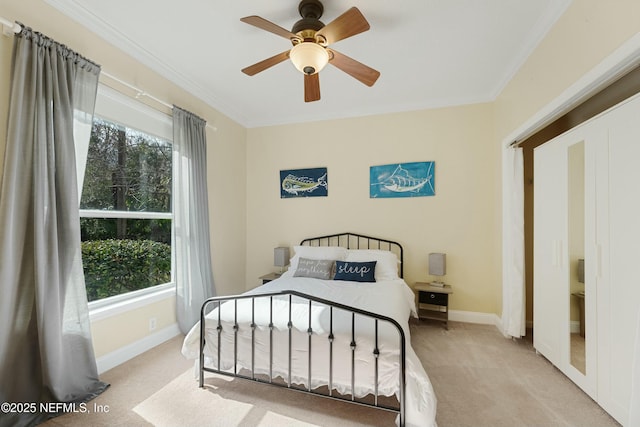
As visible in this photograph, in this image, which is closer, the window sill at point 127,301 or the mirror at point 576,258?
the mirror at point 576,258

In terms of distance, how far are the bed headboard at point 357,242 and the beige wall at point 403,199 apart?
83 mm

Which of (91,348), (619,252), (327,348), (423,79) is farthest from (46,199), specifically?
(619,252)

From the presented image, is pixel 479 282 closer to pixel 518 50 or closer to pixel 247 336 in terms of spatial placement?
pixel 518 50

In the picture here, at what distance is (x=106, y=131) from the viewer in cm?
237

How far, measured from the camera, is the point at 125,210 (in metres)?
2.55

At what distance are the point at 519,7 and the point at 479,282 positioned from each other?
111 inches

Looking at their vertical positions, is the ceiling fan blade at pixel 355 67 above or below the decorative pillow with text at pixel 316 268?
above

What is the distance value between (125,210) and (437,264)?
A: 347 centimetres

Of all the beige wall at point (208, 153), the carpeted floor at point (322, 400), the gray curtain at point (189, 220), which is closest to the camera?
the carpeted floor at point (322, 400)

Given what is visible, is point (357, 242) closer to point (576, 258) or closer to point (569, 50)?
point (576, 258)

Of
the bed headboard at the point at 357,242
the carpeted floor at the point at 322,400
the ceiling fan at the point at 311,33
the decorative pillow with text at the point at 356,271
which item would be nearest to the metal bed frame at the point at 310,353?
the carpeted floor at the point at 322,400

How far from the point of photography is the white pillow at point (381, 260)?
3115 millimetres

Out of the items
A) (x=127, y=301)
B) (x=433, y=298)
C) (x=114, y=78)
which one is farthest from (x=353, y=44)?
(x=127, y=301)

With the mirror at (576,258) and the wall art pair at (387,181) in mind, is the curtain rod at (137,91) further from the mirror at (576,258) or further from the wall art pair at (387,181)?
the mirror at (576,258)
